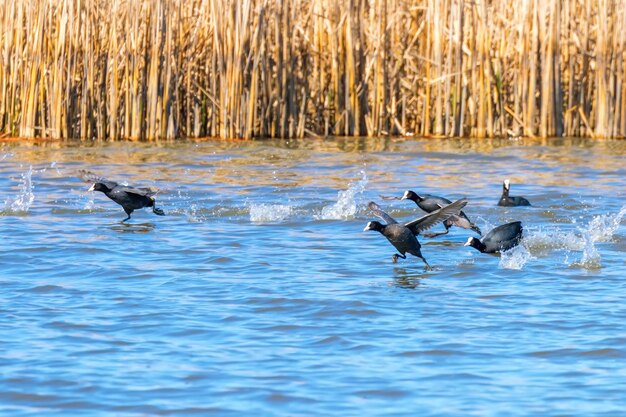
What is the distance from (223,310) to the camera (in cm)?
664

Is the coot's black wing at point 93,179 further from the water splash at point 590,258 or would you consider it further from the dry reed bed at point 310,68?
the dry reed bed at point 310,68

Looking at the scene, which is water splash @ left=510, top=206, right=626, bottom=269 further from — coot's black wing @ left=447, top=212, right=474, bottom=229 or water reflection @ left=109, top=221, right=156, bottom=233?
water reflection @ left=109, top=221, right=156, bottom=233

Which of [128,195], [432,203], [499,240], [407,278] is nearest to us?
[407,278]

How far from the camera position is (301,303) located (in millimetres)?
6820

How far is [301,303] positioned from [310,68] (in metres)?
9.79

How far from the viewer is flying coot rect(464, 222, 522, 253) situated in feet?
27.1

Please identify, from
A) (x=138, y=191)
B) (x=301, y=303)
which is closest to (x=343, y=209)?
(x=138, y=191)

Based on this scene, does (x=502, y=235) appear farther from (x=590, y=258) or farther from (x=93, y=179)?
(x=93, y=179)

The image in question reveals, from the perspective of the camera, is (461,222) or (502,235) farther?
(461,222)

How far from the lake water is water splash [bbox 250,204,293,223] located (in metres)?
0.02

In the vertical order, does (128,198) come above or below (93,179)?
below

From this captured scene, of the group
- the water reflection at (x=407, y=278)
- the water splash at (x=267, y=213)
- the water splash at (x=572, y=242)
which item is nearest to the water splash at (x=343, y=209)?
the water splash at (x=267, y=213)

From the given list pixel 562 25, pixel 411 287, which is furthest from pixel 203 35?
pixel 411 287

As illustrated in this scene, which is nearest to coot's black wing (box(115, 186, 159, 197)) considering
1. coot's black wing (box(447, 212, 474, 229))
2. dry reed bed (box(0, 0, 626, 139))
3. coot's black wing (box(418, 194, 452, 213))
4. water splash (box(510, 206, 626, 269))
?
coot's black wing (box(418, 194, 452, 213))
